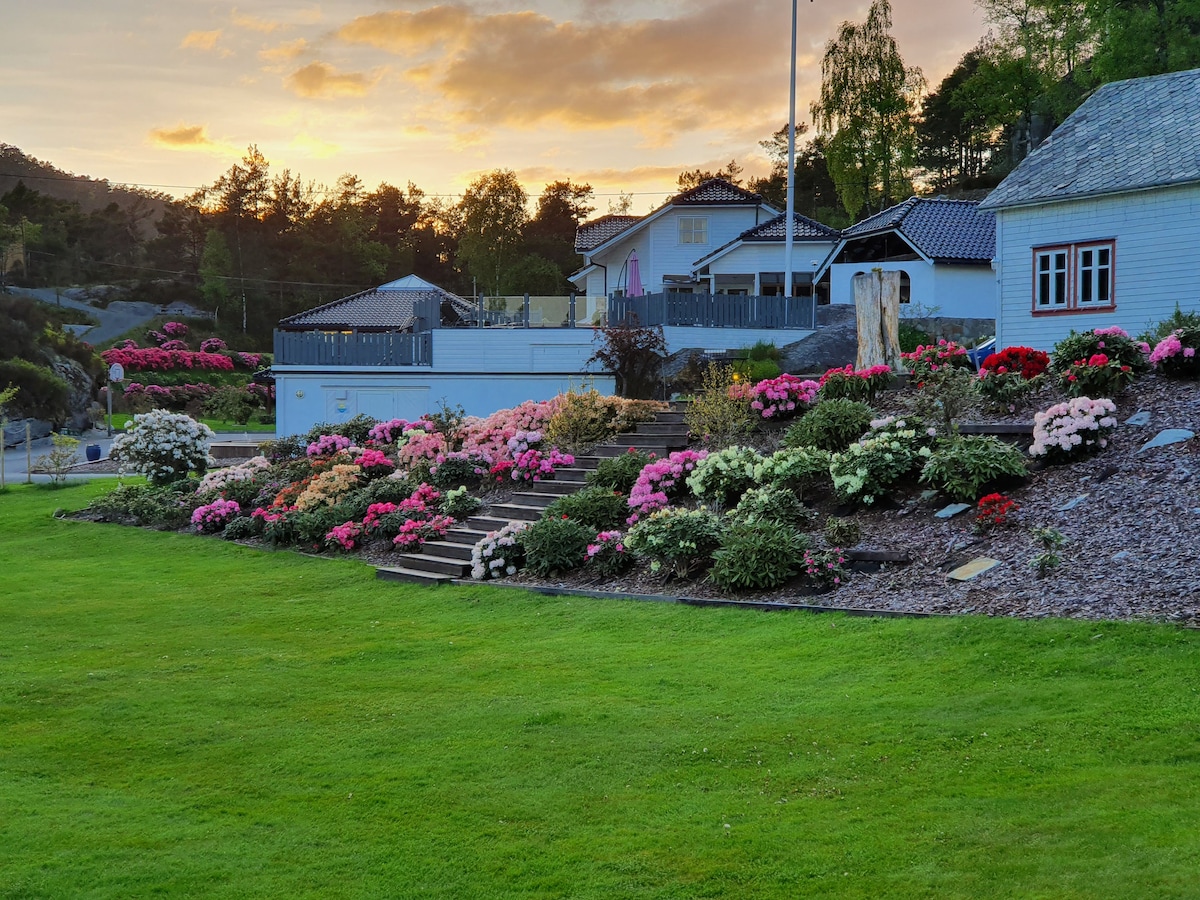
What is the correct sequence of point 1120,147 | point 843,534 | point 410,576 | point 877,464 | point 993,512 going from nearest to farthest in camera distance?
point 993,512 < point 843,534 < point 877,464 < point 410,576 < point 1120,147

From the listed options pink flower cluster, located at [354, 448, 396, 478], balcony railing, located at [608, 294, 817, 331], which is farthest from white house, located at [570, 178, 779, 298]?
pink flower cluster, located at [354, 448, 396, 478]

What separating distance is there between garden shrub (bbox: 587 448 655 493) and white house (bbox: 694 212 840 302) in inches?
996

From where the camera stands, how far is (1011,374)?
13.4 metres

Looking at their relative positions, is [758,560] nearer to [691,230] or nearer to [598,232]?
[691,230]

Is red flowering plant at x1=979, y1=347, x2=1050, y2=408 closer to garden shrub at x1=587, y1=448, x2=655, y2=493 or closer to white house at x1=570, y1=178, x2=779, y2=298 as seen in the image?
garden shrub at x1=587, y1=448, x2=655, y2=493

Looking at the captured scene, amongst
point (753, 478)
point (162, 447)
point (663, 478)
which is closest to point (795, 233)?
A: point (162, 447)

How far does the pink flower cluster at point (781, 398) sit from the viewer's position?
15141 millimetres

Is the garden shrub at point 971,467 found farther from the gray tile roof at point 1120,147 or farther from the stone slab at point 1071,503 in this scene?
the gray tile roof at point 1120,147

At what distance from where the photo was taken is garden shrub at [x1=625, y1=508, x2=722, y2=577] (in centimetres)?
1145

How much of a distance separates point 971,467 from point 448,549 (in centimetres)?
641

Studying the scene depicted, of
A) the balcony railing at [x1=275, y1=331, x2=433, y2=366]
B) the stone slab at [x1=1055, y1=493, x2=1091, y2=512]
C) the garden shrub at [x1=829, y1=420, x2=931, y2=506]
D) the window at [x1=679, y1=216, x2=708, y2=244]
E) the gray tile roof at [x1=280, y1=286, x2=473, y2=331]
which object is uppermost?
the window at [x1=679, y1=216, x2=708, y2=244]

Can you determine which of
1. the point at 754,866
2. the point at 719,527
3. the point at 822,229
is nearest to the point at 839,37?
the point at 822,229

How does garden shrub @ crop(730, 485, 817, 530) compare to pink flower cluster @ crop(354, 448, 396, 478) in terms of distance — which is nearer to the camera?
garden shrub @ crop(730, 485, 817, 530)

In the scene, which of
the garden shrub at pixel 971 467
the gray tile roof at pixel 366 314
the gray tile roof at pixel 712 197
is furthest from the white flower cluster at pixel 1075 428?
the gray tile roof at pixel 366 314
